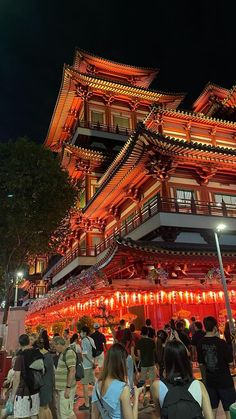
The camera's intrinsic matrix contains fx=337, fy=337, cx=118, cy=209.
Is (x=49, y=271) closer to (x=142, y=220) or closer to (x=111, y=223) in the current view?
(x=111, y=223)

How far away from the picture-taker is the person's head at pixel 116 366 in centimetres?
338

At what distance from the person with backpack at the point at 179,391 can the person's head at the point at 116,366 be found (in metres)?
0.38

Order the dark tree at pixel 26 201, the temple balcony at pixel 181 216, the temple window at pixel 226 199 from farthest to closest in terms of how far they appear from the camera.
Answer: the temple window at pixel 226 199
the temple balcony at pixel 181 216
the dark tree at pixel 26 201

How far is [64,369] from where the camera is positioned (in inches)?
266

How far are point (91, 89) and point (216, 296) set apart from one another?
2360cm

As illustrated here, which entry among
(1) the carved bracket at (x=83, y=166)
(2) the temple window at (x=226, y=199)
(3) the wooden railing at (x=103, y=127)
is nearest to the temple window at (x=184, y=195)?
(2) the temple window at (x=226, y=199)

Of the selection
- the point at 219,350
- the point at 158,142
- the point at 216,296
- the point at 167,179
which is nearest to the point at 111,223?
the point at 167,179

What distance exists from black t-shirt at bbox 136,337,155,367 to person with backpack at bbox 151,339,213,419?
6.40m

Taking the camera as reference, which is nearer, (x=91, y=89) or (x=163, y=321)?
(x=163, y=321)

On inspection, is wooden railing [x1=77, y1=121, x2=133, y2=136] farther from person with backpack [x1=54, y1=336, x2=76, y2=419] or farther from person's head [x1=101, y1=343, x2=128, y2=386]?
person's head [x1=101, y1=343, x2=128, y2=386]

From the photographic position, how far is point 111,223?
2833 cm

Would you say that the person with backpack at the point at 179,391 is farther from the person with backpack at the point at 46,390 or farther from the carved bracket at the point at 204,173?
the carved bracket at the point at 204,173

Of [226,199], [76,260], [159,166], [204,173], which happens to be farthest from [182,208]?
[76,260]

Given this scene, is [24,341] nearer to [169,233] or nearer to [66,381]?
[66,381]
